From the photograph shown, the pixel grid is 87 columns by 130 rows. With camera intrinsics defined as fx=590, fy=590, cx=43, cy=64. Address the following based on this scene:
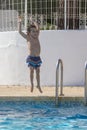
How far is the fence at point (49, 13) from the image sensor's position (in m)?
17.0

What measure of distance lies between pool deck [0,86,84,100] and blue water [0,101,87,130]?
15cm

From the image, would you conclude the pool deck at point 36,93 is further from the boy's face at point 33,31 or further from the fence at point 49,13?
the fence at point 49,13

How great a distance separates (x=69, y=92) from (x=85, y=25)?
9.10ft

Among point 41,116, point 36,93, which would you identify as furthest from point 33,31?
point 41,116

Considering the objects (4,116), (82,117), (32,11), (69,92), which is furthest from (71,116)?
(32,11)

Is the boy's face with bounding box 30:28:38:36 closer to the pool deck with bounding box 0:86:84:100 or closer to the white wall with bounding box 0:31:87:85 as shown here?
the pool deck with bounding box 0:86:84:100

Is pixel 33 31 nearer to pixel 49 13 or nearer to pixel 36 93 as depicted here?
pixel 36 93

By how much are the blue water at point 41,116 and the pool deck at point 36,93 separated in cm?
15

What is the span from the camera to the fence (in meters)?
17.0

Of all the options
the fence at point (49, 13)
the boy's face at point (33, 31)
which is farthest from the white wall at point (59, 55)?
the boy's face at point (33, 31)

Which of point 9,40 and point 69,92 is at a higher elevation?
point 9,40

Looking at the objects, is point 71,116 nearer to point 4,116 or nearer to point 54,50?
point 4,116

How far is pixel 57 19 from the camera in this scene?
17.0 metres

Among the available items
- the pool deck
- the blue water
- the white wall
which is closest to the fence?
the white wall
